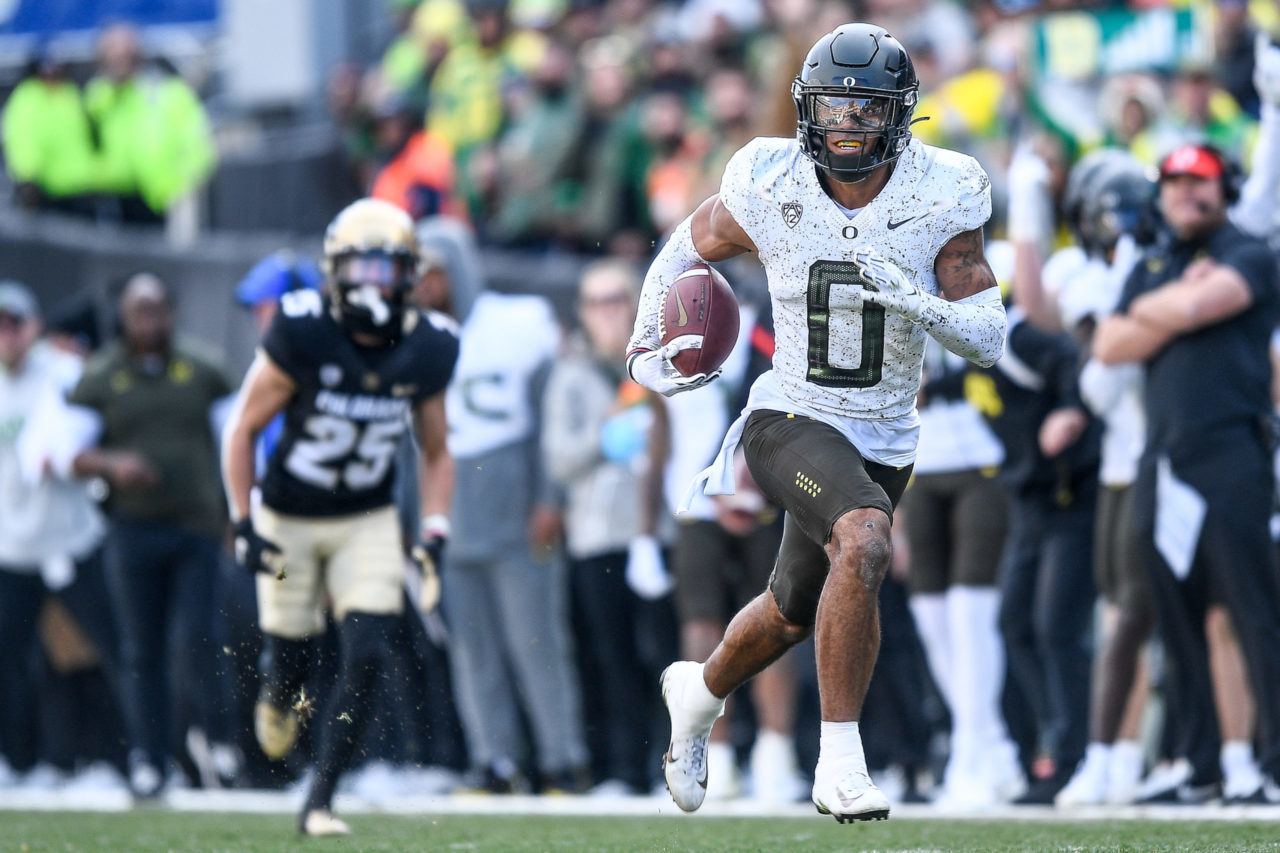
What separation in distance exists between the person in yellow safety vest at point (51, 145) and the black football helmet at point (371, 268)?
7.48 metres

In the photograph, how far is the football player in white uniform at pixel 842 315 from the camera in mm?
4832

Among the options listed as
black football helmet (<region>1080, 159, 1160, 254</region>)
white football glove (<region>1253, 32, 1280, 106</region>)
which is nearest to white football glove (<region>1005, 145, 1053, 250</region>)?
black football helmet (<region>1080, 159, 1160, 254</region>)

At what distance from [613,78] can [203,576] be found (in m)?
3.58

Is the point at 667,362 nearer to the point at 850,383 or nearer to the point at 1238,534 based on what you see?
the point at 850,383

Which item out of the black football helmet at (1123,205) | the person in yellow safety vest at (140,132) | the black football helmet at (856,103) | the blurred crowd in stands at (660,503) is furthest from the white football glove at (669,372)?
the person in yellow safety vest at (140,132)

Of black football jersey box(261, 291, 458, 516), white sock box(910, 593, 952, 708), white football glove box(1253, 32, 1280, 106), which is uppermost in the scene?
white football glove box(1253, 32, 1280, 106)

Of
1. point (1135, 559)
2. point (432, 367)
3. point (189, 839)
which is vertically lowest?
point (189, 839)

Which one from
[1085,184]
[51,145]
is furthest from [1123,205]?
[51,145]

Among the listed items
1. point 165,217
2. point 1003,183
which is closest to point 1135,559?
point 1003,183

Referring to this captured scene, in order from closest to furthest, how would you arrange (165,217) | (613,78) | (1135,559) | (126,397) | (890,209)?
(890,209) < (1135,559) < (126,397) < (613,78) < (165,217)

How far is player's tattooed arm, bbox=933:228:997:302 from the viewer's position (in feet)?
16.6

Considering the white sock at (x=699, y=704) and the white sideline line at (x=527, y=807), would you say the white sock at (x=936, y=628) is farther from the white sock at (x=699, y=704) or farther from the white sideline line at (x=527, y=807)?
the white sock at (x=699, y=704)

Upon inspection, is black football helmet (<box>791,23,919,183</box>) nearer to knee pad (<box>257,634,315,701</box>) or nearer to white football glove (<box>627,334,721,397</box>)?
white football glove (<box>627,334,721,397</box>)

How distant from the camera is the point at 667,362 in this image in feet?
17.5
